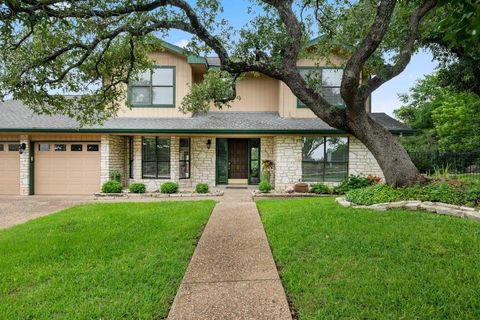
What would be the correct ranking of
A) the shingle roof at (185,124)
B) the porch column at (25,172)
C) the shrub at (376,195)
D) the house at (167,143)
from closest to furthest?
the shrub at (376,195)
the shingle roof at (185,124)
the house at (167,143)
the porch column at (25,172)

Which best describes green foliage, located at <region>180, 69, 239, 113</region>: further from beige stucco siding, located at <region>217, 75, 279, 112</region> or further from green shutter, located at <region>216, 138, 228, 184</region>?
beige stucco siding, located at <region>217, 75, 279, 112</region>

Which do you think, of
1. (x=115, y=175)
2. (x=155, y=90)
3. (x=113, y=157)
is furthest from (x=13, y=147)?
(x=155, y=90)

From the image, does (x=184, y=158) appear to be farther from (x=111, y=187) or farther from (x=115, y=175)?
(x=111, y=187)

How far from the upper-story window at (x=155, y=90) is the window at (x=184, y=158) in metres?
1.70

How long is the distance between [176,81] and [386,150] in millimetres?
9423

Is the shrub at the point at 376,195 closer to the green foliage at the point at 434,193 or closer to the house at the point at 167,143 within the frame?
the green foliage at the point at 434,193

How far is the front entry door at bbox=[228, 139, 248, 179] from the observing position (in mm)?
14578

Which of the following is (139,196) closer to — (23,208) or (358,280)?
(23,208)

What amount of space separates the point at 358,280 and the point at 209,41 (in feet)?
17.0

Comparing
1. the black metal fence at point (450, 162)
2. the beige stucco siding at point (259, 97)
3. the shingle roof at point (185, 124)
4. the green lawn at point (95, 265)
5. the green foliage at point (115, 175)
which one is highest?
the beige stucco siding at point (259, 97)

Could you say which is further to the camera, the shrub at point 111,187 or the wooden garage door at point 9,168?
the wooden garage door at point 9,168

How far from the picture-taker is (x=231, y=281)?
3754 millimetres

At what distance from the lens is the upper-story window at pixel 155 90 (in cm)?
1348

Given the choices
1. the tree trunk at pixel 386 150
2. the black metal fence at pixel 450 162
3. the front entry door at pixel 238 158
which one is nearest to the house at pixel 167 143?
the front entry door at pixel 238 158
